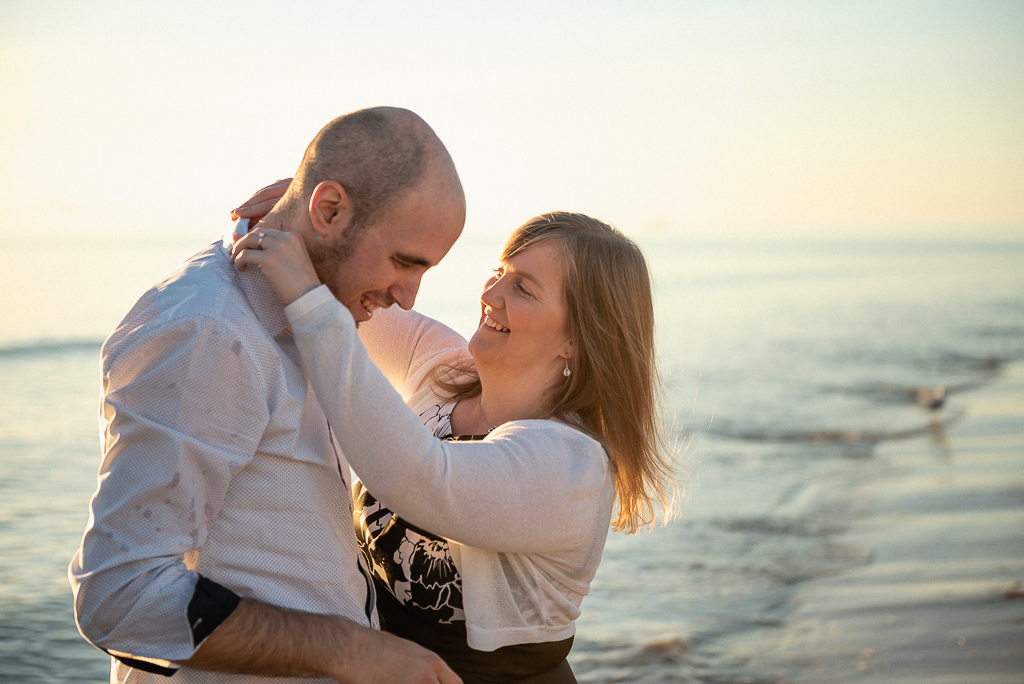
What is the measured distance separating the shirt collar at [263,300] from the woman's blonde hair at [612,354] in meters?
1.16

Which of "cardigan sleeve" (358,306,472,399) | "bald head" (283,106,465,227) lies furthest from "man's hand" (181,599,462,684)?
"cardigan sleeve" (358,306,472,399)

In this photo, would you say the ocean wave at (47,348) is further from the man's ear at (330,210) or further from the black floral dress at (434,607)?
the man's ear at (330,210)

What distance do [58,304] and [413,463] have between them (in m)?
23.1

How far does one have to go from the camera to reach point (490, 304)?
3.10 m

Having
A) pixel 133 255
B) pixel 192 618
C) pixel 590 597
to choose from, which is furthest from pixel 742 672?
pixel 133 255

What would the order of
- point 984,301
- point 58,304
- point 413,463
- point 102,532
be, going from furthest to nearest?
point 984,301 < point 58,304 < point 413,463 < point 102,532

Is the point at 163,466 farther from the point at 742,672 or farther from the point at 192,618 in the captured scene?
the point at 742,672

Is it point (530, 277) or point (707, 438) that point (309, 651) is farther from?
point (707, 438)

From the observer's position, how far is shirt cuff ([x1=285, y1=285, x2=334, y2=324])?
1.98 metres

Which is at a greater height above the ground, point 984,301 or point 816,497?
point 816,497

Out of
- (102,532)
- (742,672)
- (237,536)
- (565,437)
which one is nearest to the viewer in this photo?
(102,532)

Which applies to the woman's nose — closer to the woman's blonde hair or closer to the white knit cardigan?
the woman's blonde hair

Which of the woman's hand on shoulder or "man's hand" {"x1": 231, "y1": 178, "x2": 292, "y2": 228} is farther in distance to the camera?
"man's hand" {"x1": 231, "y1": 178, "x2": 292, "y2": 228}

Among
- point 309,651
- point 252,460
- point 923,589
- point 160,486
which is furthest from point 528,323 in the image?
point 923,589
